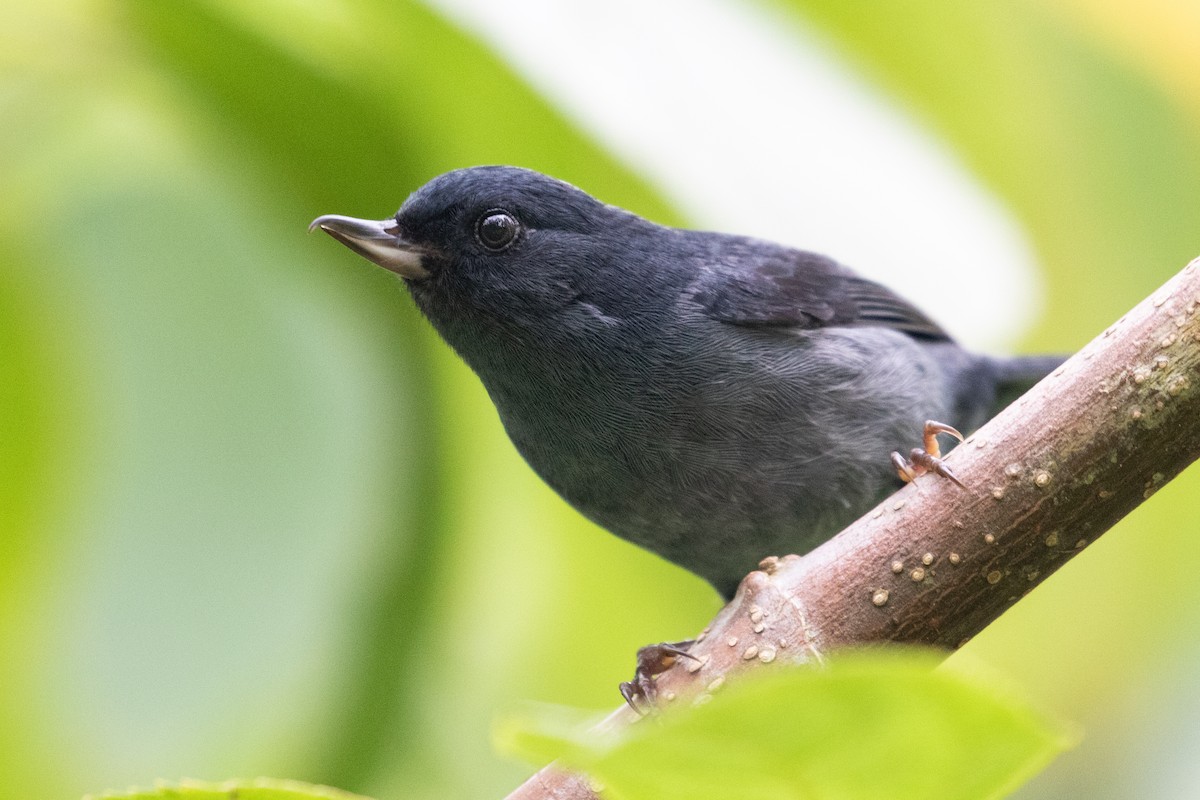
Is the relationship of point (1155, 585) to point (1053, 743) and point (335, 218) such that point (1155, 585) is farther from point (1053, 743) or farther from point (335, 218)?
point (1053, 743)

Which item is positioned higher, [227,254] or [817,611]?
[227,254]

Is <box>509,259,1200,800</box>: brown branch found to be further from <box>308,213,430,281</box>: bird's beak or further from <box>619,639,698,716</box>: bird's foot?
<box>308,213,430,281</box>: bird's beak

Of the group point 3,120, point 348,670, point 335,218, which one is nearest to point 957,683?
point 335,218

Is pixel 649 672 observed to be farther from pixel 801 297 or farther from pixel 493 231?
pixel 801 297

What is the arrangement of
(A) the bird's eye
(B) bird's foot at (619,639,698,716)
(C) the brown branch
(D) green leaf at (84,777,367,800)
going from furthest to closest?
(A) the bird's eye < (B) bird's foot at (619,639,698,716) < (C) the brown branch < (D) green leaf at (84,777,367,800)

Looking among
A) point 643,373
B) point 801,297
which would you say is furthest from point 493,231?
point 801,297

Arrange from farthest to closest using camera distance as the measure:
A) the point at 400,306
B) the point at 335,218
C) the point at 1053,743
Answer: the point at 400,306 → the point at 335,218 → the point at 1053,743

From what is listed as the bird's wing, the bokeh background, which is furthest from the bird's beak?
the bird's wing
